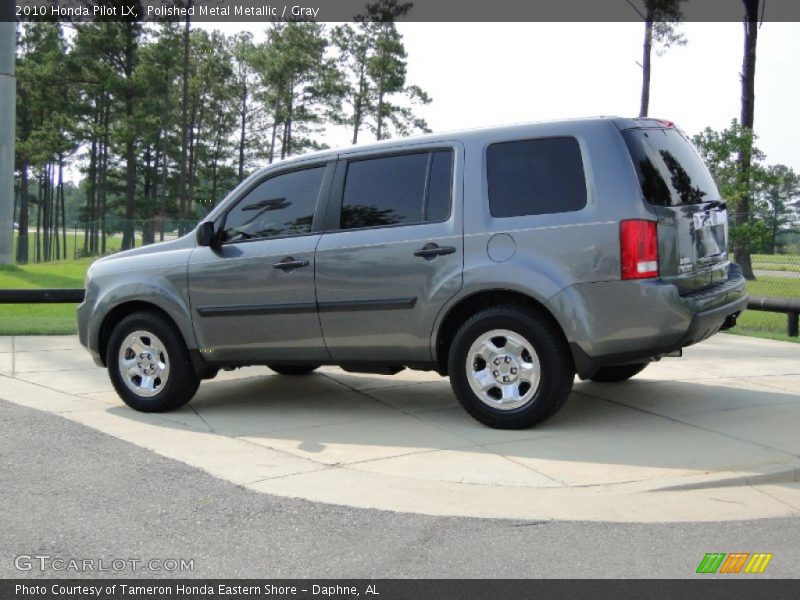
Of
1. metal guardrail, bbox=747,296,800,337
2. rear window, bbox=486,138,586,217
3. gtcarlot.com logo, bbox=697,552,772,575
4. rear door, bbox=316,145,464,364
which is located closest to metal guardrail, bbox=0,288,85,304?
rear door, bbox=316,145,464,364

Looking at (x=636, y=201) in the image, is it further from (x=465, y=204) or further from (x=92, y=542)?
(x=92, y=542)

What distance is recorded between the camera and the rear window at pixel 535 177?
259 inches

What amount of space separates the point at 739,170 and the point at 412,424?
12.6 m

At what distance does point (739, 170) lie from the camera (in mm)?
17875

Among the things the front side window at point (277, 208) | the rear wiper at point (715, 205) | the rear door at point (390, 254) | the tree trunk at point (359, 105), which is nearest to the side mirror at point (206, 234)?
the front side window at point (277, 208)

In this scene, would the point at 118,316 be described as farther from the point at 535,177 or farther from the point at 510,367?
the point at 535,177

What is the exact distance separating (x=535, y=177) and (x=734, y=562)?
3155 millimetres

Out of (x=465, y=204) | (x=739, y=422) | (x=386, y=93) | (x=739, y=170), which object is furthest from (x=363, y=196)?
(x=386, y=93)

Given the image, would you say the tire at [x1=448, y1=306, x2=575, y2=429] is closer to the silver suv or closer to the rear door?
the silver suv

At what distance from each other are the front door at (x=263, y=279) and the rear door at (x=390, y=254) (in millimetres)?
166

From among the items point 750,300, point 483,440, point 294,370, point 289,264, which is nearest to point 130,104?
point 750,300

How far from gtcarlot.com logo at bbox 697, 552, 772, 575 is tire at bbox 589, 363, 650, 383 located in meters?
3.95

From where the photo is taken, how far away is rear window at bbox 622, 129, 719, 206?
6.52m

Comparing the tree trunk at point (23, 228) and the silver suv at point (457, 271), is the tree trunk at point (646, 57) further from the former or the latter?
the tree trunk at point (23, 228)
